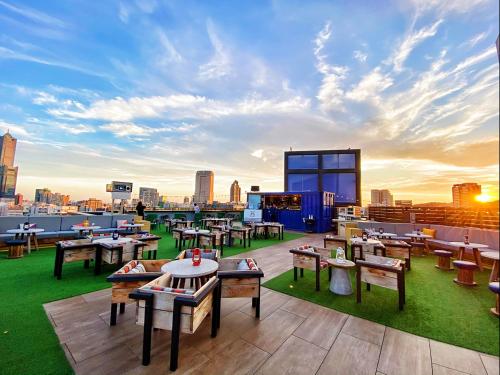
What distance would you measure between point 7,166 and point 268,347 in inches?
1042

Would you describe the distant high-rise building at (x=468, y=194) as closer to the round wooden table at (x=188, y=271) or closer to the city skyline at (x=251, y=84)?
the city skyline at (x=251, y=84)

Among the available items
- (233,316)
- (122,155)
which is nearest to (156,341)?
(233,316)

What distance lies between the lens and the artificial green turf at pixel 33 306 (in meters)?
1.90

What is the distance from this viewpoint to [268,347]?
7.32 feet

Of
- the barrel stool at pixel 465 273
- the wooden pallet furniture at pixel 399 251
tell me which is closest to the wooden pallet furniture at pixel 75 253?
the wooden pallet furniture at pixel 399 251

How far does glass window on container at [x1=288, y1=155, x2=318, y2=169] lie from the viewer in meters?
19.1

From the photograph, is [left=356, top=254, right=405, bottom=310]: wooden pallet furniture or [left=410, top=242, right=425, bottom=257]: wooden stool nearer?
[left=356, top=254, right=405, bottom=310]: wooden pallet furniture

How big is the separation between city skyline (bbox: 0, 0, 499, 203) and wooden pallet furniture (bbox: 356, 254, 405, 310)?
4.87 ft

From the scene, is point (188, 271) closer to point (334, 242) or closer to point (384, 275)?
point (384, 275)

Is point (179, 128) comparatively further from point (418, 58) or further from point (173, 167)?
point (418, 58)

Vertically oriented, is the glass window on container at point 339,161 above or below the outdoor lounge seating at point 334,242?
above

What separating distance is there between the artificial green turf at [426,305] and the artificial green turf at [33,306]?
10.4 ft

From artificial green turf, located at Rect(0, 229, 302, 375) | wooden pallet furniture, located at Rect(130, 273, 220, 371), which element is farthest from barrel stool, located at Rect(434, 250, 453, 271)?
artificial green turf, located at Rect(0, 229, 302, 375)

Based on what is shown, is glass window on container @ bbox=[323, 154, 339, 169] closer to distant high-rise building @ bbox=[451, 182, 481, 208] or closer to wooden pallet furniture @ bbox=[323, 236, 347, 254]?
wooden pallet furniture @ bbox=[323, 236, 347, 254]
